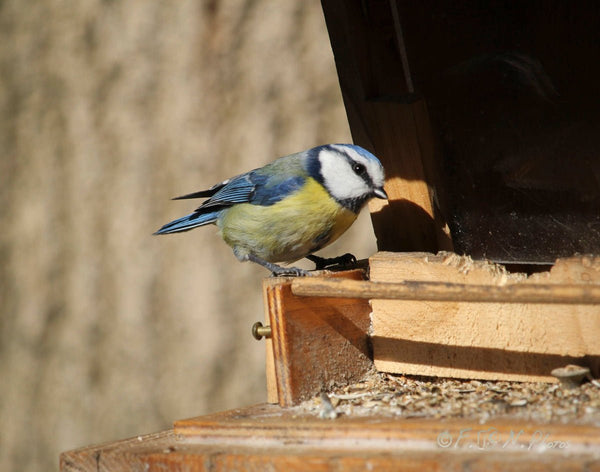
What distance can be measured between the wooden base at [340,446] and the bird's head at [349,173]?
92 cm

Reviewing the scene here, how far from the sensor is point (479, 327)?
2.13 m

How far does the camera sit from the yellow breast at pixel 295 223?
2.95 m

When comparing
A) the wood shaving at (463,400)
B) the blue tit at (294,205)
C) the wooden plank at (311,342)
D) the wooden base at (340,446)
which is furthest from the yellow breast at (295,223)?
the wooden base at (340,446)

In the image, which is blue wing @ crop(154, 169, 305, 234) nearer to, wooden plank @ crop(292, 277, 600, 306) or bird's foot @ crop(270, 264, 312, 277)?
bird's foot @ crop(270, 264, 312, 277)

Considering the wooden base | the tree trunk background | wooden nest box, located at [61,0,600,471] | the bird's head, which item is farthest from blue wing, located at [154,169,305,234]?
the wooden base

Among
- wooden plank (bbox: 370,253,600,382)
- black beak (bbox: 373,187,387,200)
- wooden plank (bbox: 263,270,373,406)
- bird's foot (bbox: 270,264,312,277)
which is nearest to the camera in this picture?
wooden plank (bbox: 370,253,600,382)

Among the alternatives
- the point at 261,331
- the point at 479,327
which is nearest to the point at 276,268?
the point at 261,331

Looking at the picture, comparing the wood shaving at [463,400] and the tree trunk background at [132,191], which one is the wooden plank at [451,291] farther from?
the tree trunk background at [132,191]

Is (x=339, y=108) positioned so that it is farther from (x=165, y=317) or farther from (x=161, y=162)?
(x=165, y=317)

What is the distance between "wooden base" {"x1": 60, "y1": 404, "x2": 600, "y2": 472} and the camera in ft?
4.75

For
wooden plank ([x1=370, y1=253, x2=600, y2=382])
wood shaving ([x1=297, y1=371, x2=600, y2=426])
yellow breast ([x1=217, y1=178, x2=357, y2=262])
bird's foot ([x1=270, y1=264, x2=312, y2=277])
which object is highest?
yellow breast ([x1=217, y1=178, x2=357, y2=262])

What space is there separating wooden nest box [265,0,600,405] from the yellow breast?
50cm

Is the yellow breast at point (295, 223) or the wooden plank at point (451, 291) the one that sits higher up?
the yellow breast at point (295, 223)

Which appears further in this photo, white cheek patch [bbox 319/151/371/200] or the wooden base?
white cheek patch [bbox 319/151/371/200]
